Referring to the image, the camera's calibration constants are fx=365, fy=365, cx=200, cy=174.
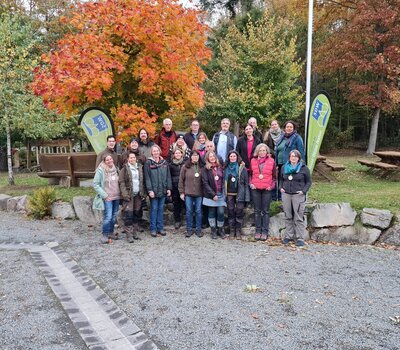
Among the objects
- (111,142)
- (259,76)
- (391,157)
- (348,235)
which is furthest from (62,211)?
(259,76)

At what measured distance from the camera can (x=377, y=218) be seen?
641 cm

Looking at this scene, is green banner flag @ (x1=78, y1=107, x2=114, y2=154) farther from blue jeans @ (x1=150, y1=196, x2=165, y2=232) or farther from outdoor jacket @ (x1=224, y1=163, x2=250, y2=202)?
outdoor jacket @ (x1=224, y1=163, x2=250, y2=202)

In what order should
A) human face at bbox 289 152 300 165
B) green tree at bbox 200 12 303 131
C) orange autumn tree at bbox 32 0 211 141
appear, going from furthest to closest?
green tree at bbox 200 12 303 131 → orange autumn tree at bbox 32 0 211 141 → human face at bbox 289 152 300 165

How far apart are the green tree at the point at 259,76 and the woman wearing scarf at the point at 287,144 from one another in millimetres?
9885

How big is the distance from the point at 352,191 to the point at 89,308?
20.8ft

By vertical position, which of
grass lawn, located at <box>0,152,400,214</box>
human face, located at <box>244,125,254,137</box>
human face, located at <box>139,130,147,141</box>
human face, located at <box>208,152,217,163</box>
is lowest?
grass lawn, located at <box>0,152,400,214</box>

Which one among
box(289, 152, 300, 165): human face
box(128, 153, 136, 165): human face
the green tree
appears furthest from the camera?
the green tree

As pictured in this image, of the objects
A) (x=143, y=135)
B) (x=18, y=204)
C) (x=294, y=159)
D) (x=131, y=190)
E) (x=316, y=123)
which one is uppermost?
(x=316, y=123)

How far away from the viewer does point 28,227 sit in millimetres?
7719

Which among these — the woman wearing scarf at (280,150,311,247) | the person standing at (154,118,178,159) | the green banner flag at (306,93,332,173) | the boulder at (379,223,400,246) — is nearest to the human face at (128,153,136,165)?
the person standing at (154,118,178,159)

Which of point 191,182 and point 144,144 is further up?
point 144,144

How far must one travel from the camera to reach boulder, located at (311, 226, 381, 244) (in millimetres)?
6418

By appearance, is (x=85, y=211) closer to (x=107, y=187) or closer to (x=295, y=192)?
Answer: (x=107, y=187)

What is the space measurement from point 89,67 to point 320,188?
5776mm
